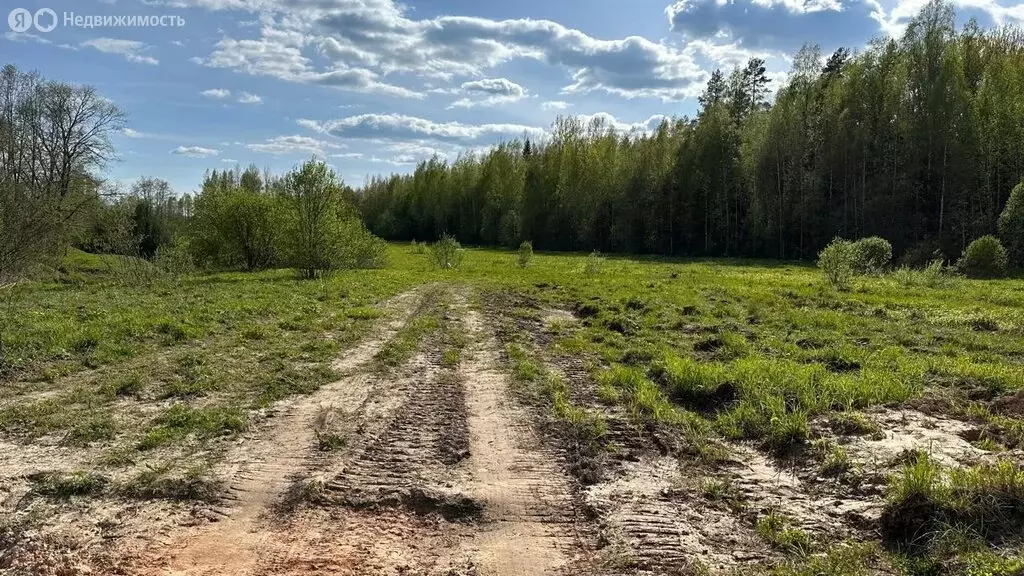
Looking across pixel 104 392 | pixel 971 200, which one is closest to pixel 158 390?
pixel 104 392

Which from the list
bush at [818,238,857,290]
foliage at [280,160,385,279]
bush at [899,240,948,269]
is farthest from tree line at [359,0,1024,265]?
foliage at [280,160,385,279]

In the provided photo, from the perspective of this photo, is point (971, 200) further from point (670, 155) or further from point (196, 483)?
point (196, 483)

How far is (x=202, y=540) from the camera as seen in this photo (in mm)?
4285

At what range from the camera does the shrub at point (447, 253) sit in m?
35.5

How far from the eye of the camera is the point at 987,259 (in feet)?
89.3

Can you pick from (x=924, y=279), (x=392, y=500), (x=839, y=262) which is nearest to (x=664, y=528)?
(x=392, y=500)

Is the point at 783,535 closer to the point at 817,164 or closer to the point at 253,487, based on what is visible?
the point at 253,487

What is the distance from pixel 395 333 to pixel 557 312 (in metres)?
5.71

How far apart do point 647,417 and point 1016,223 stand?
33.9 metres

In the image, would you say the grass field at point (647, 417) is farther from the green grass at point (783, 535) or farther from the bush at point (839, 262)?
the bush at point (839, 262)

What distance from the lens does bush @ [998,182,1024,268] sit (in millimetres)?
29969

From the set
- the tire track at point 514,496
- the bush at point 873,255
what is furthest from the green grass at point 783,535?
the bush at point 873,255

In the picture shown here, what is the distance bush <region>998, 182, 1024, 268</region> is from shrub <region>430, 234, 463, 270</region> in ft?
96.6

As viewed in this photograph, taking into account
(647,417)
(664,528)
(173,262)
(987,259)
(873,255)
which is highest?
(873,255)
